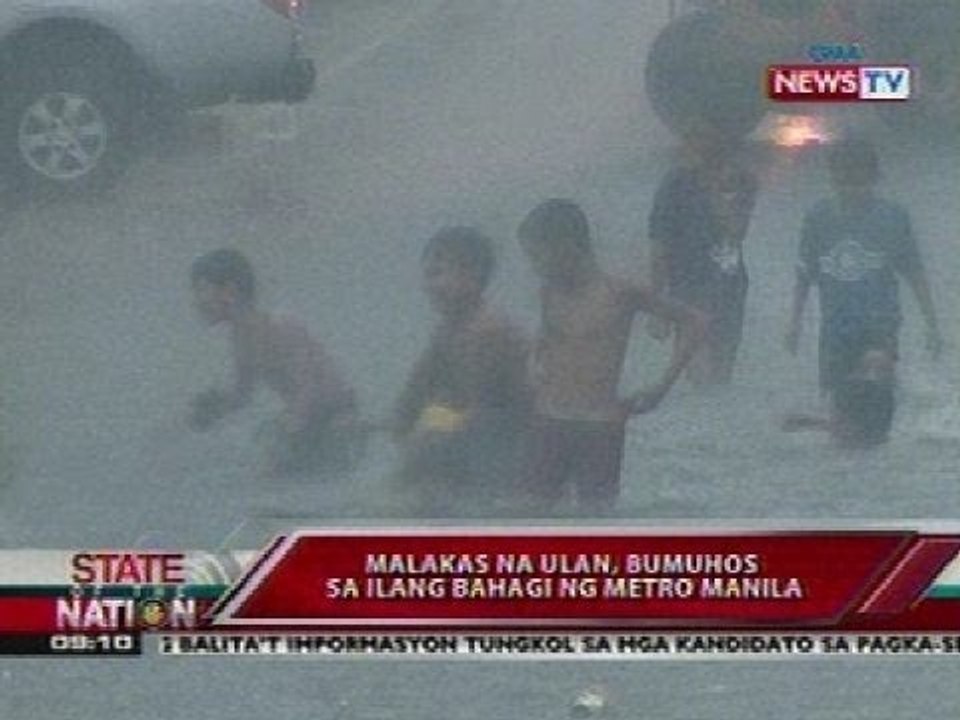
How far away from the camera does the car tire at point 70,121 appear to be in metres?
Answer: 2.76

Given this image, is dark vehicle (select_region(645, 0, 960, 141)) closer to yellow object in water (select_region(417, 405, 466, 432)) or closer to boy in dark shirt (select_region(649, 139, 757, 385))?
boy in dark shirt (select_region(649, 139, 757, 385))

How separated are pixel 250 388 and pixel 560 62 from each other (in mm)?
693

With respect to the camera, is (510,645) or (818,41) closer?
(818,41)

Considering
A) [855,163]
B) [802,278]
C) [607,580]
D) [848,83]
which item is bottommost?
[607,580]

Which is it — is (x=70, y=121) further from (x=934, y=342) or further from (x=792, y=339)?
(x=934, y=342)

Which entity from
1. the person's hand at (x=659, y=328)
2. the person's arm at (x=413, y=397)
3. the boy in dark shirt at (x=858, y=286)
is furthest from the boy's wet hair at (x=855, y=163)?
the person's arm at (x=413, y=397)

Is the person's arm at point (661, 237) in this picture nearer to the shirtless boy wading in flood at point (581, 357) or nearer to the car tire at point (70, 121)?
the shirtless boy wading in flood at point (581, 357)

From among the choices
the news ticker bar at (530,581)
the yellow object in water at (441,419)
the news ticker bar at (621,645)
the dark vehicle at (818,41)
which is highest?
the dark vehicle at (818,41)

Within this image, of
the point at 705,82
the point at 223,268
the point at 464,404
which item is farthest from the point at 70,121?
the point at 705,82

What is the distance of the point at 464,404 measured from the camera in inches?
111

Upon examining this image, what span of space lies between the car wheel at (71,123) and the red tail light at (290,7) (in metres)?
0.27

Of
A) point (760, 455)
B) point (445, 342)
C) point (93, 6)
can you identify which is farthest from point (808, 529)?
point (93, 6)

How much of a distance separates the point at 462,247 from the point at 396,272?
4.3 inches

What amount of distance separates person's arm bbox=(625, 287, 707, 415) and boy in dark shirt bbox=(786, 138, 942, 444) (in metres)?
0.14
